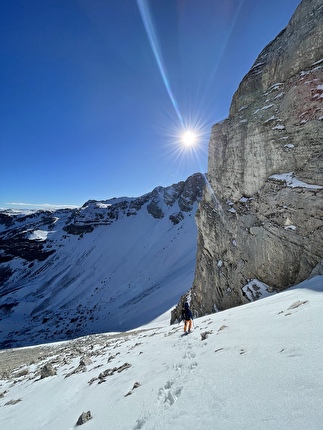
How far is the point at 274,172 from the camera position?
15.0 metres

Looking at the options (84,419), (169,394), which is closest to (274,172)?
(169,394)

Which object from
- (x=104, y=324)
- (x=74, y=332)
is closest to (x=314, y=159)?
(x=104, y=324)

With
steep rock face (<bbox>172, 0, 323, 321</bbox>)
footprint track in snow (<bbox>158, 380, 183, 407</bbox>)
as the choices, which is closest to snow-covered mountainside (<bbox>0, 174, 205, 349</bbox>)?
steep rock face (<bbox>172, 0, 323, 321</bbox>)

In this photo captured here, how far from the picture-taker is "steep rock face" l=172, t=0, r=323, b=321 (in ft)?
41.2

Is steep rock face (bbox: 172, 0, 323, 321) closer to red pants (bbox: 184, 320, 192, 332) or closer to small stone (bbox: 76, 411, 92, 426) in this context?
red pants (bbox: 184, 320, 192, 332)

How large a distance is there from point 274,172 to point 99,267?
88364 mm

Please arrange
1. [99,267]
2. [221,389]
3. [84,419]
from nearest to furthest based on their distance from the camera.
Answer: [221,389], [84,419], [99,267]

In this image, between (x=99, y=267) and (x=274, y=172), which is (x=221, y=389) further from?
(x=99, y=267)

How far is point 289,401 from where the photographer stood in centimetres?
244

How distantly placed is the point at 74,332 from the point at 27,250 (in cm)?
8194

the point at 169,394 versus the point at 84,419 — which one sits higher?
the point at 169,394

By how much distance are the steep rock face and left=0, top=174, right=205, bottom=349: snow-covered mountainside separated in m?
33.8

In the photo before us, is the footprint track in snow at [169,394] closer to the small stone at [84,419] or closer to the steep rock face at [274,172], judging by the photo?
the small stone at [84,419]

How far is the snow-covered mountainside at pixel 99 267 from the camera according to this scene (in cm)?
5800
